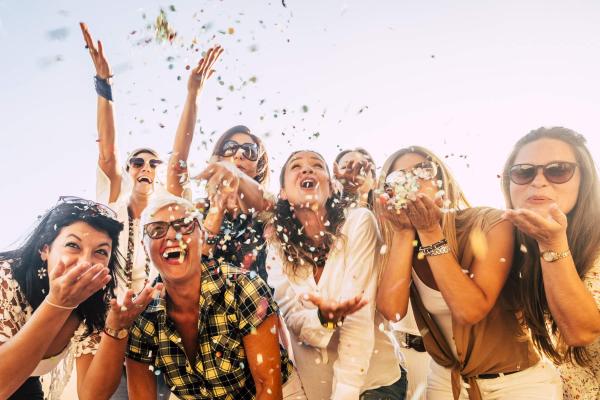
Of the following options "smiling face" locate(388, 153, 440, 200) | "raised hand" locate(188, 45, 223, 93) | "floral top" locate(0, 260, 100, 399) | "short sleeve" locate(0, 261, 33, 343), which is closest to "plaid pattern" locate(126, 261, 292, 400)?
"floral top" locate(0, 260, 100, 399)

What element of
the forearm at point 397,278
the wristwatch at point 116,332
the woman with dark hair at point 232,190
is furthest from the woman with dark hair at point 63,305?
the forearm at point 397,278

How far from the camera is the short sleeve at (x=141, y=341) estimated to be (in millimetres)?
3275

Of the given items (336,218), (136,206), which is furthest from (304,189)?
(136,206)

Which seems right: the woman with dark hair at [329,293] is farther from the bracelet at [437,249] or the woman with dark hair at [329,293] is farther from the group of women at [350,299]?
the bracelet at [437,249]

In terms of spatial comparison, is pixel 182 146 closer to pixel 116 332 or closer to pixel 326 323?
pixel 116 332

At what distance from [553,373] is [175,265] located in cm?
254

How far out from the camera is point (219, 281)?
3.29 m

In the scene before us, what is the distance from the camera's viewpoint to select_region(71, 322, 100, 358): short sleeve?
3498 millimetres

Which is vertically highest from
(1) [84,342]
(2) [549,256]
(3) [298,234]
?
(3) [298,234]

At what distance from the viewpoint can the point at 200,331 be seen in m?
3.20

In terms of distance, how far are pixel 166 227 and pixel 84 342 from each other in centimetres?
107

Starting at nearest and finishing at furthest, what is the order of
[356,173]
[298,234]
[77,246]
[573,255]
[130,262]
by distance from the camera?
1. [573,255]
2. [77,246]
3. [298,234]
4. [130,262]
5. [356,173]

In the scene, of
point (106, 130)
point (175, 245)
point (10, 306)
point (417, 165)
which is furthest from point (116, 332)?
point (106, 130)

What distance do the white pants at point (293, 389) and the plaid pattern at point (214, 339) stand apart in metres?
0.06
